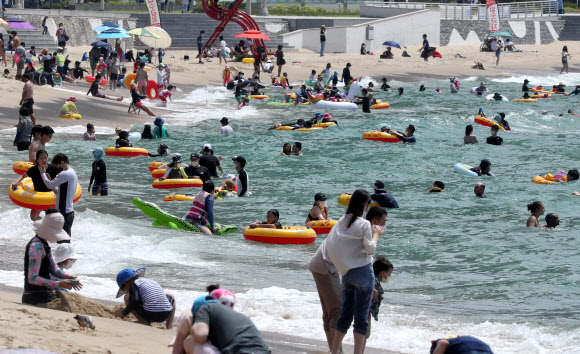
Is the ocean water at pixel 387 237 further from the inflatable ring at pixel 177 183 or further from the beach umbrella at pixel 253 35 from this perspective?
the beach umbrella at pixel 253 35

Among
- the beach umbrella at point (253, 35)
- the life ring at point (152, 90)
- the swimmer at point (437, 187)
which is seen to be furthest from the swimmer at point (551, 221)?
the beach umbrella at point (253, 35)

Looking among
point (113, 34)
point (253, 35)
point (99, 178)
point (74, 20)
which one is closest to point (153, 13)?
point (74, 20)

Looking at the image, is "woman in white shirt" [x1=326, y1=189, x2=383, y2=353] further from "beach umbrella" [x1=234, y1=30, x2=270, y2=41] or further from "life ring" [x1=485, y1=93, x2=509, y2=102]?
"beach umbrella" [x1=234, y1=30, x2=270, y2=41]

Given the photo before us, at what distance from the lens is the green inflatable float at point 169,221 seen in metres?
13.6

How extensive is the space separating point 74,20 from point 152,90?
14419mm

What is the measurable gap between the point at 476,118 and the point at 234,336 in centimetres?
2596

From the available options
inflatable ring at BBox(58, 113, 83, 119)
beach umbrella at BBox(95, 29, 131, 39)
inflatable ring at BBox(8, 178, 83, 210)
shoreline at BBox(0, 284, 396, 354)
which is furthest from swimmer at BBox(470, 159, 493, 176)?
beach umbrella at BBox(95, 29, 131, 39)

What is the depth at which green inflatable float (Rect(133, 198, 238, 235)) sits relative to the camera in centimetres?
1357

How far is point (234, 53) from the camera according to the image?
44719 mm

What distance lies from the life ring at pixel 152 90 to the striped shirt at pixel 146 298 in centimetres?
2368

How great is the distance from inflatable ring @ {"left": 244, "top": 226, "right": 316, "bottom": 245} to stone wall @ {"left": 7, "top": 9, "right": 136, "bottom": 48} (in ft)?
101

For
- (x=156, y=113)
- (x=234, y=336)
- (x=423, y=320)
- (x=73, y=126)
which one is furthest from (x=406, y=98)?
(x=234, y=336)

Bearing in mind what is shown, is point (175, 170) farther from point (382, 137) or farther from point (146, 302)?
point (146, 302)

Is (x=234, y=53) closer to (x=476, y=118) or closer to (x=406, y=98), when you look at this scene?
(x=406, y=98)
